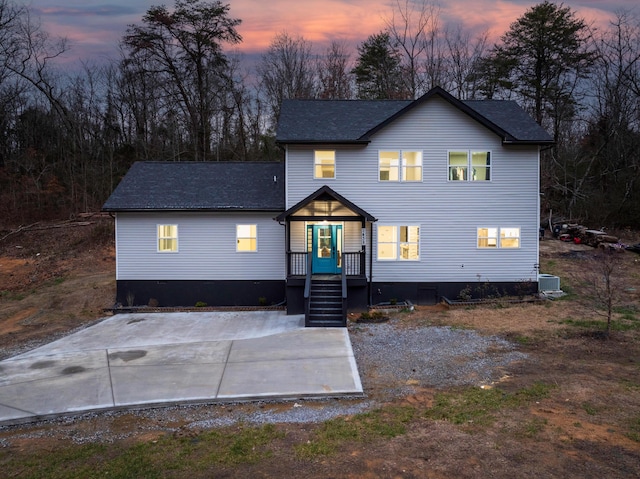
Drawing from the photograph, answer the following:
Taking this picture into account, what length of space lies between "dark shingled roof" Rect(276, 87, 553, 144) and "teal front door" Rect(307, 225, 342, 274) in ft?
10.6

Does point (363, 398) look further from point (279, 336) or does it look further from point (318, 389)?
point (279, 336)

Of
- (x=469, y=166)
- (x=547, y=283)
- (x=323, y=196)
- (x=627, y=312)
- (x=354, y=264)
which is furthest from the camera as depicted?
(x=547, y=283)

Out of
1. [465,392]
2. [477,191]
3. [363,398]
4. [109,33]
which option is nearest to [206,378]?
[363,398]

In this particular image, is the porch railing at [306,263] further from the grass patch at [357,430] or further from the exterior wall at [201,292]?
the grass patch at [357,430]

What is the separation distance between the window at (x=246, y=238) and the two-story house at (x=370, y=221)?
0.13 feet

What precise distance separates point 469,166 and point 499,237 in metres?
2.88

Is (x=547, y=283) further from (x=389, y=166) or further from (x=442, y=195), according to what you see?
(x=389, y=166)

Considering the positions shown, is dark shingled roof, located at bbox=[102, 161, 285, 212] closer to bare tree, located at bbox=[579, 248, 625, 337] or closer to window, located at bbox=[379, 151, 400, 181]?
window, located at bbox=[379, 151, 400, 181]

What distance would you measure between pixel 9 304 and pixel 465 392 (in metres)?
17.5

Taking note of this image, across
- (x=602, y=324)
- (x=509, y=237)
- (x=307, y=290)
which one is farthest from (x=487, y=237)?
(x=307, y=290)

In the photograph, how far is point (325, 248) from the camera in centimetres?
1647

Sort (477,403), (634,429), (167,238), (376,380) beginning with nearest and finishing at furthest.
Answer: (634,429) < (477,403) < (376,380) < (167,238)

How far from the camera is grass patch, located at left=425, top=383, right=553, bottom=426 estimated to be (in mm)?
6930

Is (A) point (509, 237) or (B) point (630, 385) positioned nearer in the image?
(B) point (630, 385)
